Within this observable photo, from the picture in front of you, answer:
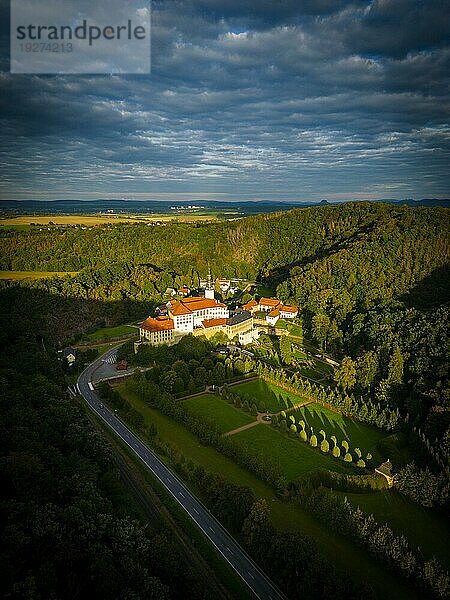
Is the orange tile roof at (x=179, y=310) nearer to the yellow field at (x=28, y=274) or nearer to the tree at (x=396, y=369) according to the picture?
the tree at (x=396, y=369)

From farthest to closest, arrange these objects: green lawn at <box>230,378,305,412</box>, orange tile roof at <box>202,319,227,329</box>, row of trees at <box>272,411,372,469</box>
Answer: orange tile roof at <box>202,319,227,329</box>, green lawn at <box>230,378,305,412</box>, row of trees at <box>272,411,372,469</box>

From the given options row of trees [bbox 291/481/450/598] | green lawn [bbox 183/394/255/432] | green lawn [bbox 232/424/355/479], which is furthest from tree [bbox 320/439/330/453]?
green lawn [bbox 183/394/255/432]

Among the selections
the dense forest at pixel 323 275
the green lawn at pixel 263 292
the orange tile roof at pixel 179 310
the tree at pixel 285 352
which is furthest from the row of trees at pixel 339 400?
the green lawn at pixel 263 292

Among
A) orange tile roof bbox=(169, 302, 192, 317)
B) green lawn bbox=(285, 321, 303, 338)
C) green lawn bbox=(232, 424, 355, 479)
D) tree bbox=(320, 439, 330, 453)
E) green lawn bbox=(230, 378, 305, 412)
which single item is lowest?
green lawn bbox=(232, 424, 355, 479)

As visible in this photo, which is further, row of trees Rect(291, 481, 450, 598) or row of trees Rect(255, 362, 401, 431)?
row of trees Rect(255, 362, 401, 431)

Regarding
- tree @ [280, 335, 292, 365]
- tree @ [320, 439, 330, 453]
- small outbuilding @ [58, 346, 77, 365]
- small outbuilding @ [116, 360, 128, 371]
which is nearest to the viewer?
tree @ [320, 439, 330, 453]

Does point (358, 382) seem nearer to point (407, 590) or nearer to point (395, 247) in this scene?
point (407, 590)

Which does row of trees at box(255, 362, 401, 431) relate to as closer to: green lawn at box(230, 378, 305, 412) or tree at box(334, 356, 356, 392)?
green lawn at box(230, 378, 305, 412)

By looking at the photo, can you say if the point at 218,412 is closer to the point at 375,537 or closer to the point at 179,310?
the point at 375,537

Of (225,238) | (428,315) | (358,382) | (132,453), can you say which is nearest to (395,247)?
(428,315)
